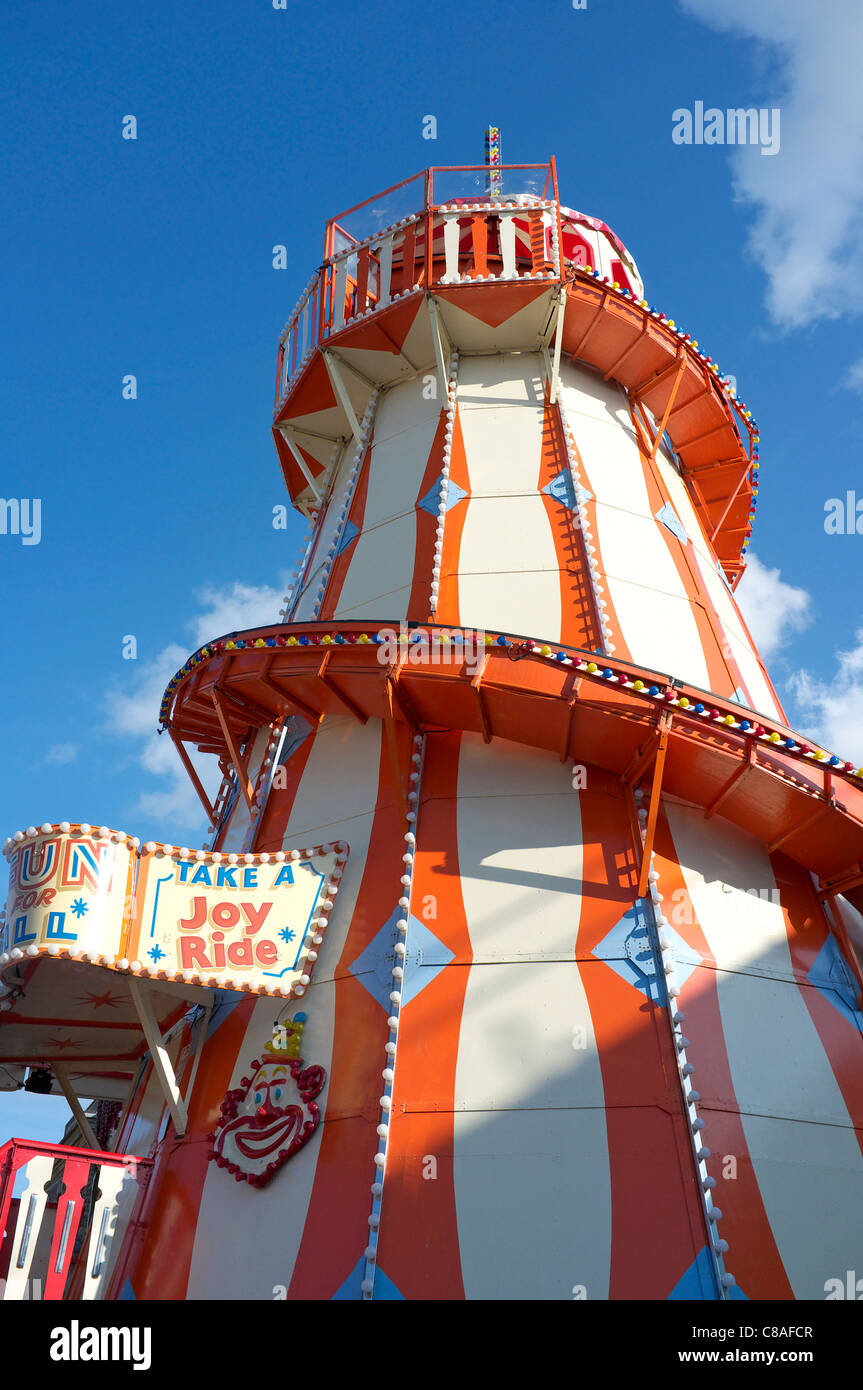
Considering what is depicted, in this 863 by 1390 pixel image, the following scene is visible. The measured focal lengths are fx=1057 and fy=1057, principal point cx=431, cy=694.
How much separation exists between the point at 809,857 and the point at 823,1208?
359 cm

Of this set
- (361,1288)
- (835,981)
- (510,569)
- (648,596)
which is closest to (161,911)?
(361,1288)

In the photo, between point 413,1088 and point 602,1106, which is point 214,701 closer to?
point 413,1088

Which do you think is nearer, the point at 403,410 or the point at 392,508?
the point at 392,508

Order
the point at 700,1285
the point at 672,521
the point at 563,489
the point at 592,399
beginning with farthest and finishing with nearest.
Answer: the point at 592,399
the point at 672,521
the point at 563,489
the point at 700,1285

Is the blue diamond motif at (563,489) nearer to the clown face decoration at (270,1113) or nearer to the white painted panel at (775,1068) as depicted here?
the white painted panel at (775,1068)

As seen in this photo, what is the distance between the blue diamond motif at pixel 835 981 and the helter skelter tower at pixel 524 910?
3cm

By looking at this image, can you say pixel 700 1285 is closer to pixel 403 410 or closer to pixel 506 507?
pixel 506 507

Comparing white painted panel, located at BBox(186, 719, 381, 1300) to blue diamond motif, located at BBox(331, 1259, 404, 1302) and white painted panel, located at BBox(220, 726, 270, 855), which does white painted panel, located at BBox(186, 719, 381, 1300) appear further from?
white painted panel, located at BBox(220, 726, 270, 855)

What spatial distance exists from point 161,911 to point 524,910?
3.55 m

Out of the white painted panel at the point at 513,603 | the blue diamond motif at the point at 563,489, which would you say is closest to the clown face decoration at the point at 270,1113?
the white painted panel at the point at 513,603

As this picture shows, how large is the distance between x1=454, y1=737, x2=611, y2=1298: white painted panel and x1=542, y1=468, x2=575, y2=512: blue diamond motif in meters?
4.27

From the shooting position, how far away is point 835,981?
10.9 meters

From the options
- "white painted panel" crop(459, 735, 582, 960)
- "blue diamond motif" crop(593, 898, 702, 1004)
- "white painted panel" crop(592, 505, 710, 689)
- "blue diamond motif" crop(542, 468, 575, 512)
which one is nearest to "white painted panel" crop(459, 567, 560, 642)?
"white painted panel" crop(592, 505, 710, 689)

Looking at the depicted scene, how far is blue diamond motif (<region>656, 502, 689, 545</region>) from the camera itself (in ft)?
51.0
